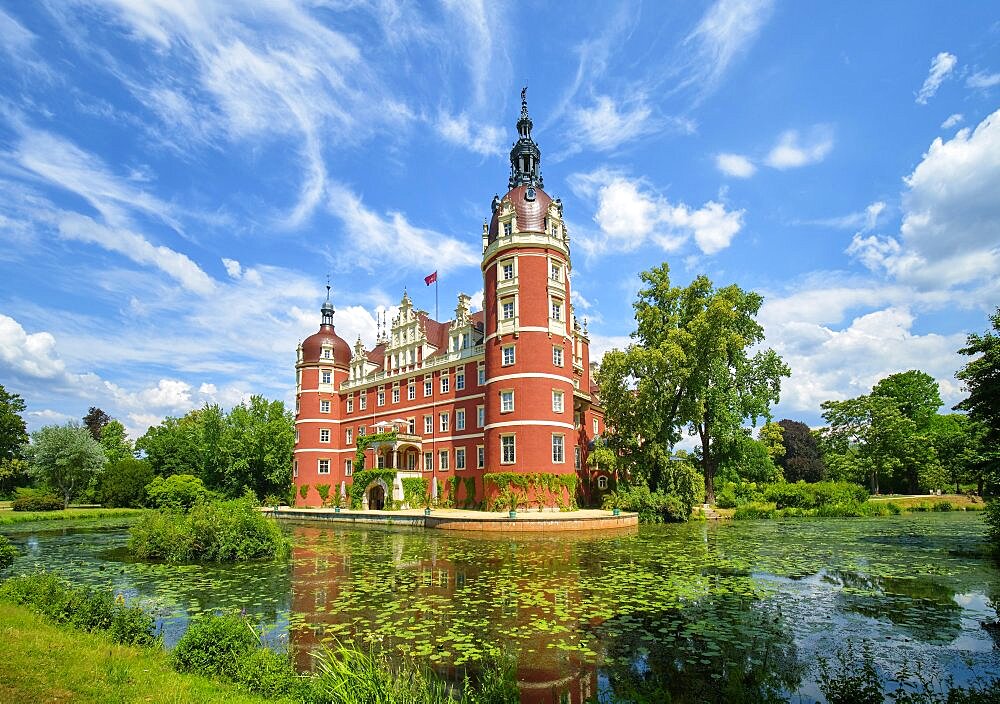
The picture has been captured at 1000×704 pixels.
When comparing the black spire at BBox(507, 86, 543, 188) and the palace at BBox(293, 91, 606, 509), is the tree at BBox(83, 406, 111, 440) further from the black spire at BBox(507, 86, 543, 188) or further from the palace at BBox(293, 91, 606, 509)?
the black spire at BBox(507, 86, 543, 188)

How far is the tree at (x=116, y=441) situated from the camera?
69.4 m

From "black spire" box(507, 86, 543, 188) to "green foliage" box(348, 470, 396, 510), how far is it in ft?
72.1

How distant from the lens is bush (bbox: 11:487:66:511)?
4291 cm

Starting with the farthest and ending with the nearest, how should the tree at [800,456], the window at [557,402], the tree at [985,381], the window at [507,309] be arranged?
the tree at [800,456]
the window at [507,309]
the window at [557,402]
the tree at [985,381]

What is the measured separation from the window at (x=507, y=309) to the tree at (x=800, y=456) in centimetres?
3329

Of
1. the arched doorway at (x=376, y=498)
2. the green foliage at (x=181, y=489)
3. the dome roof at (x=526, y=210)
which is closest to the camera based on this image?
the green foliage at (x=181, y=489)

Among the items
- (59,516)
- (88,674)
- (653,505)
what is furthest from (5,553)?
(59,516)

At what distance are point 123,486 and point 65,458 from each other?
492 centimetres

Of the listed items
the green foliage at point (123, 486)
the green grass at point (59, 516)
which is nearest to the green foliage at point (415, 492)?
the green grass at point (59, 516)

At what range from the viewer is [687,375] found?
32.0 metres

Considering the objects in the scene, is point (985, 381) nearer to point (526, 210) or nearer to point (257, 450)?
Result: point (526, 210)

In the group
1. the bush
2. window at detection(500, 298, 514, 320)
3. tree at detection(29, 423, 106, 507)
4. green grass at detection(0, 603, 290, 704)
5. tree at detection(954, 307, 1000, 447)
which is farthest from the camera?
tree at detection(29, 423, 106, 507)

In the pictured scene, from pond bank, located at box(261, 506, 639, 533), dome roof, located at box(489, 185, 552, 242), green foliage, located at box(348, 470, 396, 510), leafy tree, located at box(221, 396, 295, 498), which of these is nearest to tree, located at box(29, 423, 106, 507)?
leafy tree, located at box(221, 396, 295, 498)

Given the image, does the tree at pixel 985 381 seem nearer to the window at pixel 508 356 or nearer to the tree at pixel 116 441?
the window at pixel 508 356
